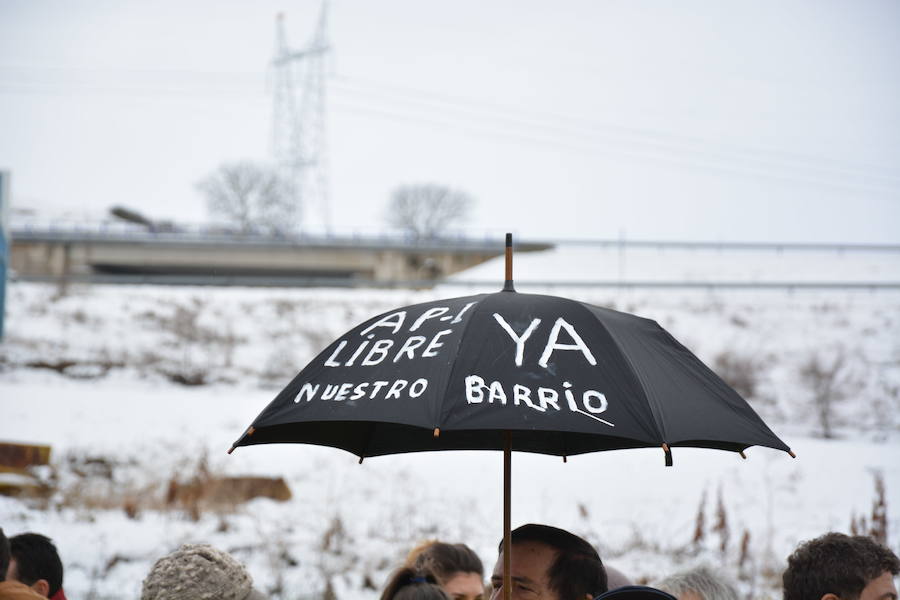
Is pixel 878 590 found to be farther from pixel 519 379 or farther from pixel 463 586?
pixel 463 586

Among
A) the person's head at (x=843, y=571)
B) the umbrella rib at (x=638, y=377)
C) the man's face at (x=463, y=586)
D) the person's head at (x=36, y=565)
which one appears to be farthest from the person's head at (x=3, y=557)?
the person's head at (x=843, y=571)

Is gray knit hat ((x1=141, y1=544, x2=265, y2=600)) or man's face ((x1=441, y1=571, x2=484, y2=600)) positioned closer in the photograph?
gray knit hat ((x1=141, y1=544, x2=265, y2=600))

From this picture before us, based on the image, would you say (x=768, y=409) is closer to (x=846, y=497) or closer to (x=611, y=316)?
(x=846, y=497)

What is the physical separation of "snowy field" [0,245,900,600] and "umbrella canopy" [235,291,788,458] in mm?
6187

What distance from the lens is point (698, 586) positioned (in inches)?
174

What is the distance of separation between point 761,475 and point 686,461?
1.32 meters

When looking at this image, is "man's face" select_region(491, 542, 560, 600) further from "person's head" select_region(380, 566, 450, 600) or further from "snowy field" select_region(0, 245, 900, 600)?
"snowy field" select_region(0, 245, 900, 600)

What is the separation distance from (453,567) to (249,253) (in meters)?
45.2

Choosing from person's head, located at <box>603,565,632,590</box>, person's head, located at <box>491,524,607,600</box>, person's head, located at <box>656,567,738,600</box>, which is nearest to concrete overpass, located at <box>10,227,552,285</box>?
→ person's head, located at <box>603,565,632,590</box>

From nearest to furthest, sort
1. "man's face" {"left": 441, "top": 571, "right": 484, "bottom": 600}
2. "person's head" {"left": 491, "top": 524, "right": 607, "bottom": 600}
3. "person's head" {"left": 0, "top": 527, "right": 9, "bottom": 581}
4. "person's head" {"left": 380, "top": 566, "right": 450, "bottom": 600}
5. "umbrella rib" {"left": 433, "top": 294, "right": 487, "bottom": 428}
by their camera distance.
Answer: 1. "umbrella rib" {"left": 433, "top": 294, "right": 487, "bottom": 428}
2. "person's head" {"left": 491, "top": 524, "right": 607, "bottom": 600}
3. "person's head" {"left": 0, "top": 527, "right": 9, "bottom": 581}
4. "person's head" {"left": 380, "top": 566, "right": 450, "bottom": 600}
5. "man's face" {"left": 441, "top": 571, "right": 484, "bottom": 600}

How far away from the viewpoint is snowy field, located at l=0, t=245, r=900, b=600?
40.8ft

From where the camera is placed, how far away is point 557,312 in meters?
3.72

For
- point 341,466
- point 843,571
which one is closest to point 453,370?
point 843,571

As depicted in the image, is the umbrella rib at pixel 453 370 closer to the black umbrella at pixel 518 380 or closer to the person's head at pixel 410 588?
the black umbrella at pixel 518 380
